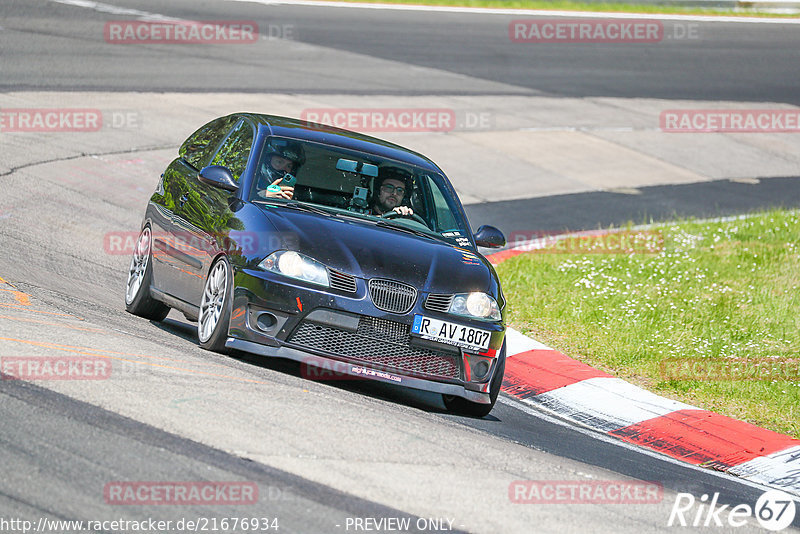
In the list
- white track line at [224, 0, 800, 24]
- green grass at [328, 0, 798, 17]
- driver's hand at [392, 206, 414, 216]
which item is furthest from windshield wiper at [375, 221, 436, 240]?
green grass at [328, 0, 798, 17]

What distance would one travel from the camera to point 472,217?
15375 millimetres

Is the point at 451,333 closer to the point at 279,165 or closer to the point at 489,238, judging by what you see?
the point at 489,238

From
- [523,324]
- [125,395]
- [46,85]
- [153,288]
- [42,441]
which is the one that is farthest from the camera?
[46,85]

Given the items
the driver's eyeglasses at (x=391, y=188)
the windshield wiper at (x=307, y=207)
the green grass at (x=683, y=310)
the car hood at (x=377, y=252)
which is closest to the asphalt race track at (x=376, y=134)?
the car hood at (x=377, y=252)

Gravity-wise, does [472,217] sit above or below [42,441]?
below

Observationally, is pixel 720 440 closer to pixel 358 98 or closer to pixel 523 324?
pixel 523 324

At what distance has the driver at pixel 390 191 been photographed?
8.62 meters

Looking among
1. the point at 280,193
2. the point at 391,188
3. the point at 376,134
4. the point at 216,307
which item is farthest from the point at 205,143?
the point at 376,134

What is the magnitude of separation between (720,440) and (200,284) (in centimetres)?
377

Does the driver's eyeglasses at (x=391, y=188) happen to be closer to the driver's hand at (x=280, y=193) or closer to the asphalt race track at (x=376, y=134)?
the driver's hand at (x=280, y=193)

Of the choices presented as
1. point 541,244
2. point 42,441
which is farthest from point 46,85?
point 42,441

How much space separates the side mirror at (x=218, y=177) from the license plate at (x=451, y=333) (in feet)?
5.68

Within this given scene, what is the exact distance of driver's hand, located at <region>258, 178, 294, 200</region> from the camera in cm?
816

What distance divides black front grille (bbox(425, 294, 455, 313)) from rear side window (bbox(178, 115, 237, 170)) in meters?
2.57
